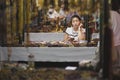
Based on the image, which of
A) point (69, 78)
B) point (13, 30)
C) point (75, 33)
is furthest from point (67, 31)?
point (69, 78)

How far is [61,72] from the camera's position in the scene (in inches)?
164

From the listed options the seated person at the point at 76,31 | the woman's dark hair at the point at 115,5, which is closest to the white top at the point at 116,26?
the woman's dark hair at the point at 115,5

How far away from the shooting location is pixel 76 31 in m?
6.58

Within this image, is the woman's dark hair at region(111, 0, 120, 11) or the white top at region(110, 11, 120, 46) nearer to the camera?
the woman's dark hair at region(111, 0, 120, 11)

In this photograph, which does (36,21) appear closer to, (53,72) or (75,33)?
(75,33)

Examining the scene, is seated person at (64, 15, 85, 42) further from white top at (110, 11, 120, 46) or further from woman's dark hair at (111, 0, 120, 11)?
woman's dark hair at (111, 0, 120, 11)

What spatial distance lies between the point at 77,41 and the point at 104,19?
2.80 m

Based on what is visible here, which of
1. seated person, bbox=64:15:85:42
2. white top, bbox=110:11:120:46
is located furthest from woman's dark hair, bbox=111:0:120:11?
seated person, bbox=64:15:85:42

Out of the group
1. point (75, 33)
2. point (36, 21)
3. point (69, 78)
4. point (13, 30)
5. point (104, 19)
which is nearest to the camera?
Answer: point (104, 19)

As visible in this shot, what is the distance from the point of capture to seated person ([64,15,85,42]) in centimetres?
654

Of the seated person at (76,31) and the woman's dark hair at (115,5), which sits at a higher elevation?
the woman's dark hair at (115,5)

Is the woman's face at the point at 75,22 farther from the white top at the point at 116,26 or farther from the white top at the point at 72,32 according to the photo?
the white top at the point at 116,26

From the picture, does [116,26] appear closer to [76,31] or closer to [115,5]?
[115,5]

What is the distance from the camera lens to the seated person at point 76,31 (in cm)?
654
